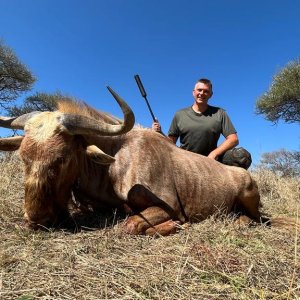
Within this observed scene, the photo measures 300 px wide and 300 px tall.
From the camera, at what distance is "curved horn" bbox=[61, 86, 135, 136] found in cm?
368

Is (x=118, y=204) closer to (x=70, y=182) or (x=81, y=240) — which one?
(x=70, y=182)

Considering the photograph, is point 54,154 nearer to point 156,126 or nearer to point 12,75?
point 156,126

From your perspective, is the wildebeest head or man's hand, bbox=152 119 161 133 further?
man's hand, bbox=152 119 161 133

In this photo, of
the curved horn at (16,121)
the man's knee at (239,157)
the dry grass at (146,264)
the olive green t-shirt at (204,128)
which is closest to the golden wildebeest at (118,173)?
the curved horn at (16,121)

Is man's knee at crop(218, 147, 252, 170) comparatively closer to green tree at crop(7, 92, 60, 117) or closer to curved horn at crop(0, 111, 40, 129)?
curved horn at crop(0, 111, 40, 129)

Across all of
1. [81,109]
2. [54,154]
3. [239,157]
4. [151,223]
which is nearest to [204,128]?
[239,157]

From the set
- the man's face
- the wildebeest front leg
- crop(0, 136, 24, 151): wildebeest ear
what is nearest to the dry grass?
the wildebeest front leg

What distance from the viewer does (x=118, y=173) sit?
4.19 meters

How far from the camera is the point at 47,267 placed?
262cm

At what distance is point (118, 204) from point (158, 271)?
168 centimetres

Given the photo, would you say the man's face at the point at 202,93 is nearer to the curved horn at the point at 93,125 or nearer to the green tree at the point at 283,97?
the curved horn at the point at 93,125

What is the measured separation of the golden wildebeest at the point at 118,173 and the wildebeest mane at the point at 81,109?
11 millimetres

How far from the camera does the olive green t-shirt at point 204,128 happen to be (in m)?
6.27

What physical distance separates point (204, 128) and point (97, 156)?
9.02 ft
